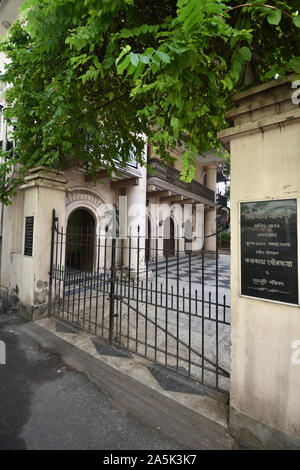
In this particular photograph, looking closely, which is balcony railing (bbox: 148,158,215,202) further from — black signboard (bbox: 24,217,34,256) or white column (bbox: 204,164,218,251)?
black signboard (bbox: 24,217,34,256)

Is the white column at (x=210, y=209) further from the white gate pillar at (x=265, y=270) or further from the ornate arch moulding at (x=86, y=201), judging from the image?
the white gate pillar at (x=265, y=270)

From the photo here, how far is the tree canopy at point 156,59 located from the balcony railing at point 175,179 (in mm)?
4147

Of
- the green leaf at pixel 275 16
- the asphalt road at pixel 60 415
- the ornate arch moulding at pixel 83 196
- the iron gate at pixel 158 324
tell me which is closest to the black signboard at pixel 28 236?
the iron gate at pixel 158 324

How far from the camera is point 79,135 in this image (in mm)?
4426

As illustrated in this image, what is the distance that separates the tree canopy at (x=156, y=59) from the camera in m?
1.51

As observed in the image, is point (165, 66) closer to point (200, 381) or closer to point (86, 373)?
point (200, 381)

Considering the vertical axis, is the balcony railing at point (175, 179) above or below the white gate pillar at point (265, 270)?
above

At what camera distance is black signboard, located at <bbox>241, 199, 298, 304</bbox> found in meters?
1.71

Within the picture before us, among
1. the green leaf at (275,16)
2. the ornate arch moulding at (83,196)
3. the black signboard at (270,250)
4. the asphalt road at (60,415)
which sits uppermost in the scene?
the ornate arch moulding at (83,196)

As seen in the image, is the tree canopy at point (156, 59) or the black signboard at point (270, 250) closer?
the tree canopy at point (156, 59)

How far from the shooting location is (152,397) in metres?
2.40

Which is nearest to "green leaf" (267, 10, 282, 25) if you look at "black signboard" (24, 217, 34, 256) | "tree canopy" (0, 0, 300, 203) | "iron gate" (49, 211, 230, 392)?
"tree canopy" (0, 0, 300, 203)

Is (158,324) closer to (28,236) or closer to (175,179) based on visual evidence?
(28,236)

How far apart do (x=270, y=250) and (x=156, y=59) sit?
5.77 ft
